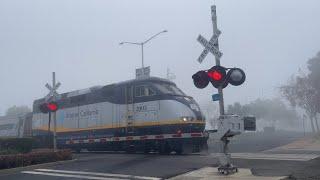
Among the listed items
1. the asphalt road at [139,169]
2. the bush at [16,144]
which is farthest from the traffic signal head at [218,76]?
the bush at [16,144]

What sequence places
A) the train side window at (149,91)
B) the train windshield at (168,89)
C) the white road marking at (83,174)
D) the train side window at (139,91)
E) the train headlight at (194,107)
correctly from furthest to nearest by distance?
1. the train side window at (139,91)
2. the train side window at (149,91)
3. the train windshield at (168,89)
4. the train headlight at (194,107)
5. the white road marking at (83,174)

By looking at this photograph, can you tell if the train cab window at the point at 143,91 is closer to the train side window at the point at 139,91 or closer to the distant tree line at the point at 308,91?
the train side window at the point at 139,91

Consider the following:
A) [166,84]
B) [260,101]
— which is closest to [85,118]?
[166,84]

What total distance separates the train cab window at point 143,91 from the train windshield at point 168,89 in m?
0.43

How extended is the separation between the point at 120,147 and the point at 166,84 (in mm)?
A: 4755

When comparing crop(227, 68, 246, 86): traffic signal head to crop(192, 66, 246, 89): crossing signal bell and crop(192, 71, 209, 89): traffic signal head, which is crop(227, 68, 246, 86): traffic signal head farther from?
crop(192, 71, 209, 89): traffic signal head

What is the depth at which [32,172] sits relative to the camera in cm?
1848

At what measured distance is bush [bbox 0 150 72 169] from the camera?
19.1 metres

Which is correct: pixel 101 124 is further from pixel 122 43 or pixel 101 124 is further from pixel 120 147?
pixel 122 43

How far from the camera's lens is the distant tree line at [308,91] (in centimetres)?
5843

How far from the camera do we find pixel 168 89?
24969 mm

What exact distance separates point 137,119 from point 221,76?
11.9 m

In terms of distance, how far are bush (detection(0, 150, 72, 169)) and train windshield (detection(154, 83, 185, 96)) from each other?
19.5 feet

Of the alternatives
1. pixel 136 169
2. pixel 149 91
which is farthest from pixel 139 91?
pixel 136 169
